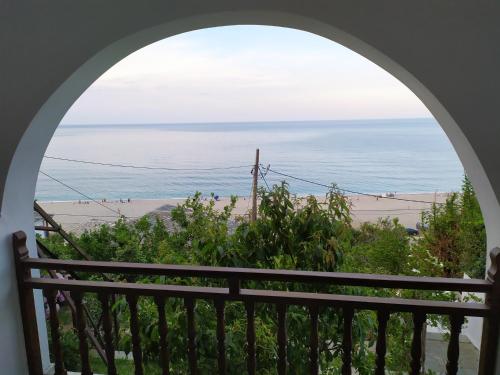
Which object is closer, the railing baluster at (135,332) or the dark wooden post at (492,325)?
the dark wooden post at (492,325)

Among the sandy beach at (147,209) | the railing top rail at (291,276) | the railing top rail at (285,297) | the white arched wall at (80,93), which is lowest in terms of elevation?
the sandy beach at (147,209)

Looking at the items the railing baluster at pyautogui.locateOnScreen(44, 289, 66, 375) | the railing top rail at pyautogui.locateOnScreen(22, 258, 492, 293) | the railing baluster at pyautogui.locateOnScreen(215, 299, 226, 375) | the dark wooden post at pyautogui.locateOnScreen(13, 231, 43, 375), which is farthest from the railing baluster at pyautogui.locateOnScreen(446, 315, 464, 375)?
the dark wooden post at pyautogui.locateOnScreen(13, 231, 43, 375)

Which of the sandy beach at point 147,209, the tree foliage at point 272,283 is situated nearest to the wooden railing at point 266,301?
the tree foliage at point 272,283

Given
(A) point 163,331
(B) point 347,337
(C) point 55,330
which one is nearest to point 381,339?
(B) point 347,337

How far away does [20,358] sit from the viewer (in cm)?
160

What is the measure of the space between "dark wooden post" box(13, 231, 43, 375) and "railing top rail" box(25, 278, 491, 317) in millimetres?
41

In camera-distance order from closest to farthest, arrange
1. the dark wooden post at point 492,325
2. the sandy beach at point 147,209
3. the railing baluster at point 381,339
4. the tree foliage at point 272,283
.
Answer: the dark wooden post at point 492,325 → the railing baluster at point 381,339 → the tree foliage at point 272,283 → the sandy beach at point 147,209

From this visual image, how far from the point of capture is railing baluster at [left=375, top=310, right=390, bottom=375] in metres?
1.32

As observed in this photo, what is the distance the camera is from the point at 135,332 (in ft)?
5.06

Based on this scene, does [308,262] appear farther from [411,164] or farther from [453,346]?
[411,164]

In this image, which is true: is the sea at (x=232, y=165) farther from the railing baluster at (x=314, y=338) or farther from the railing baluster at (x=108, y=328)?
the railing baluster at (x=314, y=338)

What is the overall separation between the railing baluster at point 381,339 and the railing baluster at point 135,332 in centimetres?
98

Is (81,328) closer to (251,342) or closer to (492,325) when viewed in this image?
(251,342)

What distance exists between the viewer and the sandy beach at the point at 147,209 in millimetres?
5512
